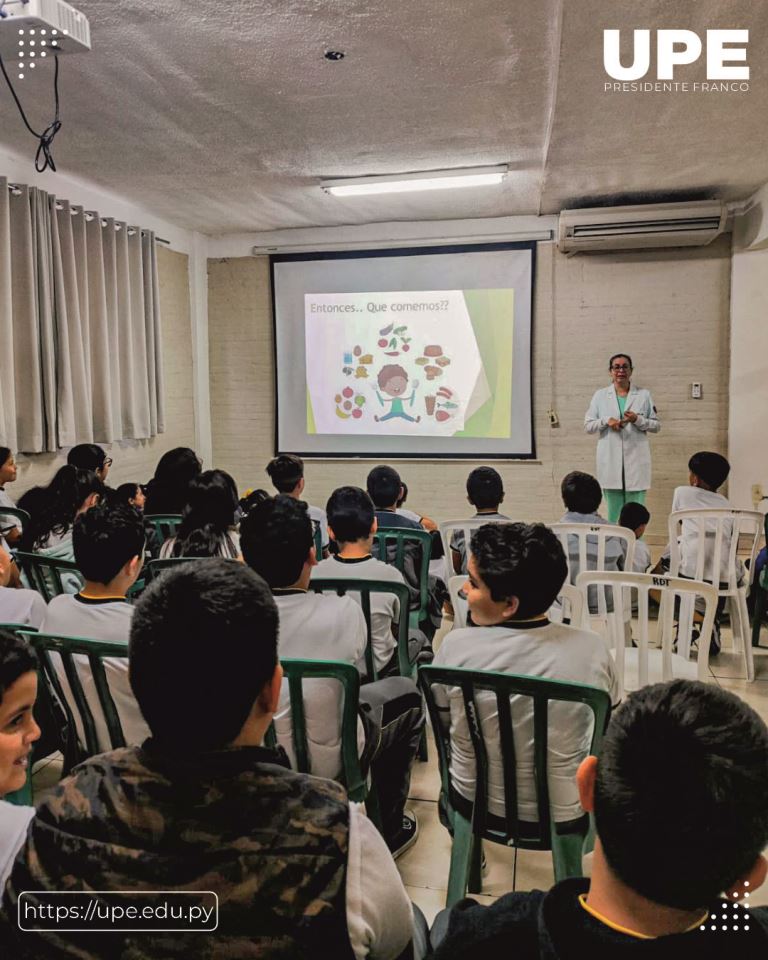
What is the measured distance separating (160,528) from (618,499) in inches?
142

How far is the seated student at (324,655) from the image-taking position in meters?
1.66

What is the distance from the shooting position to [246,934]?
725mm

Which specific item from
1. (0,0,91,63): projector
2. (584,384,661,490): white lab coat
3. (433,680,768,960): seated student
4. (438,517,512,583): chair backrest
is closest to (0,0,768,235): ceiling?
(0,0,91,63): projector

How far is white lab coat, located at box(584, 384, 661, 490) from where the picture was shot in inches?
212

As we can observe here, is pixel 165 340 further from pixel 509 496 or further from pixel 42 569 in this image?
pixel 42 569

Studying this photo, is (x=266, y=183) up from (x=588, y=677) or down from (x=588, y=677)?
up

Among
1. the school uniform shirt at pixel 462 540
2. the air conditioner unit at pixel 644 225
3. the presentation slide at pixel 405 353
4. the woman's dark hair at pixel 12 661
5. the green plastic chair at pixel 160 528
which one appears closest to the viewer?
the woman's dark hair at pixel 12 661

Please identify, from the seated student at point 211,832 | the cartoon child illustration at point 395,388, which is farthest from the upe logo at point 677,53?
the cartoon child illustration at point 395,388

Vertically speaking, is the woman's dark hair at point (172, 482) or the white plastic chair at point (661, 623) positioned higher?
the woman's dark hair at point (172, 482)

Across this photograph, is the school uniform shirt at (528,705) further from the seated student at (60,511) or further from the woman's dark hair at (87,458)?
the woman's dark hair at (87,458)

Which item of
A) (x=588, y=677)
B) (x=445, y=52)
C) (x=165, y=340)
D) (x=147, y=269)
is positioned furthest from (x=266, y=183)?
(x=588, y=677)

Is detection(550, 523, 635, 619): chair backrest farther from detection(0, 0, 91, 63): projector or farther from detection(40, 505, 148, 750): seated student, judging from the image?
detection(0, 0, 91, 63): projector

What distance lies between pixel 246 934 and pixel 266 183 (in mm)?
5037

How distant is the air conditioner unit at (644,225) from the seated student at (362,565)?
3.84 metres
